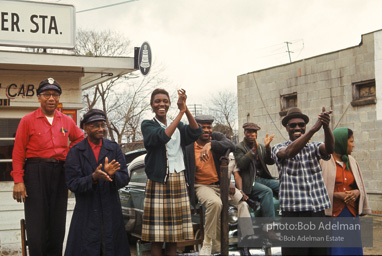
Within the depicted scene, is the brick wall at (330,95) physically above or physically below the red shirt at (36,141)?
above

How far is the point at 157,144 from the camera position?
4754mm

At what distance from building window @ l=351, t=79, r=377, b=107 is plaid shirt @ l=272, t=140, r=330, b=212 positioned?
27.0ft

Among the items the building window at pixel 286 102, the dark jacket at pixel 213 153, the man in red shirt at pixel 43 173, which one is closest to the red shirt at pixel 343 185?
the dark jacket at pixel 213 153

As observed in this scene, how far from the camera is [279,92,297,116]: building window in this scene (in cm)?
1496

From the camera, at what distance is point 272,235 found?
20.0 feet

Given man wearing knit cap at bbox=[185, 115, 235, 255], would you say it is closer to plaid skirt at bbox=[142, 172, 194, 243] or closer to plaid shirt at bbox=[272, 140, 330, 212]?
plaid skirt at bbox=[142, 172, 194, 243]

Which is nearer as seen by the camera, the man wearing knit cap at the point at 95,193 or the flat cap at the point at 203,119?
the man wearing knit cap at the point at 95,193

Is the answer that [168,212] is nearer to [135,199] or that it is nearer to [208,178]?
[208,178]

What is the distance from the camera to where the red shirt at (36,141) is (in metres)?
4.80

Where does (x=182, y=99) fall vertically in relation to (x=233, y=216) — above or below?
above

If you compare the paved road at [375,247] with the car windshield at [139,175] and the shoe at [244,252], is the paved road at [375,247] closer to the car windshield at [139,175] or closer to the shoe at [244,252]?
the shoe at [244,252]

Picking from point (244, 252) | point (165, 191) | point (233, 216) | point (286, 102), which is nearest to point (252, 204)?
point (233, 216)

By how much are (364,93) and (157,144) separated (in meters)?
9.31

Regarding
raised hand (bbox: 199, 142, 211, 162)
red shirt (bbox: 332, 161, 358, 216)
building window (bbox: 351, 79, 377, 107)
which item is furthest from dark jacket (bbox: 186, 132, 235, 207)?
building window (bbox: 351, 79, 377, 107)
